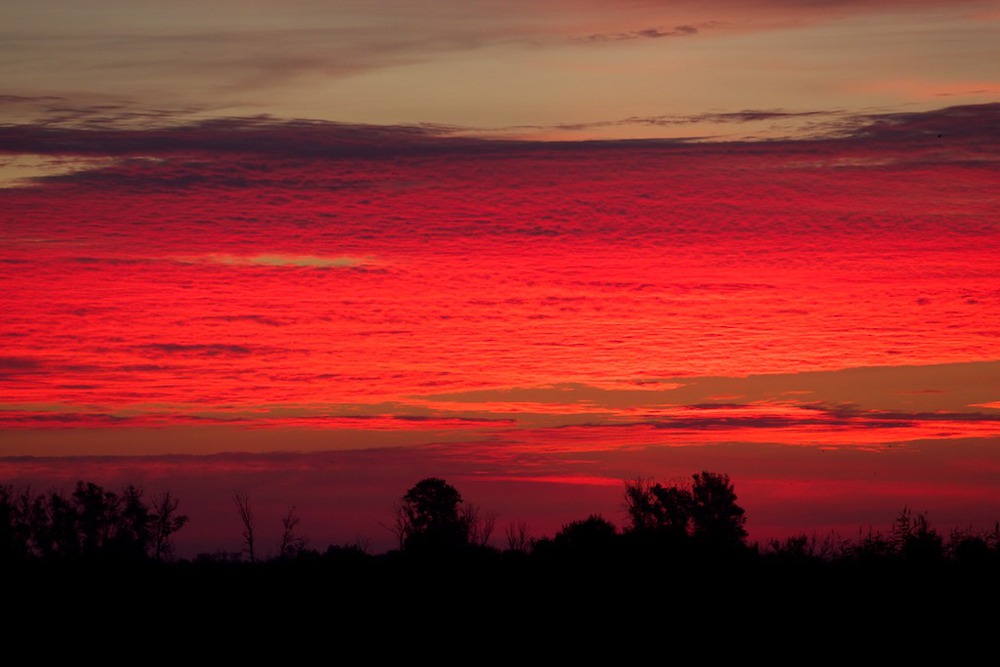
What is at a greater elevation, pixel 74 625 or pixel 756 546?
pixel 756 546

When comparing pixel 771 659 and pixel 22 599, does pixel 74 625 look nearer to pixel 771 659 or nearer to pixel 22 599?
pixel 22 599

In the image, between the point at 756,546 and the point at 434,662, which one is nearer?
the point at 434,662

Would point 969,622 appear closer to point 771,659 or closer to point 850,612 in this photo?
point 850,612

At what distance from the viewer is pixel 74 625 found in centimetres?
3222

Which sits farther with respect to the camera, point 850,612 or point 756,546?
point 756,546

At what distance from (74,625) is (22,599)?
325cm

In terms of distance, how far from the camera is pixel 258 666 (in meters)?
29.7

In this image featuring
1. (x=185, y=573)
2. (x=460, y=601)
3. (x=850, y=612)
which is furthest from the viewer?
(x=185, y=573)

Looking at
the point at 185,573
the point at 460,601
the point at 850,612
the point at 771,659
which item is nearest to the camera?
the point at 771,659

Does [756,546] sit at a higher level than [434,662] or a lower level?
higher

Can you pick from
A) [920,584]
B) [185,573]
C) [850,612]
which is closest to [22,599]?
[185,573]

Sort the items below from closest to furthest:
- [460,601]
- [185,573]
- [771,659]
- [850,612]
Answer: [771,659], [850,612], [460,601], [185,573]

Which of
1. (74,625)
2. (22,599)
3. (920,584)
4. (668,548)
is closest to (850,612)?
(920,584)

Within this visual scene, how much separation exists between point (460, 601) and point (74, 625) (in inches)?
384
